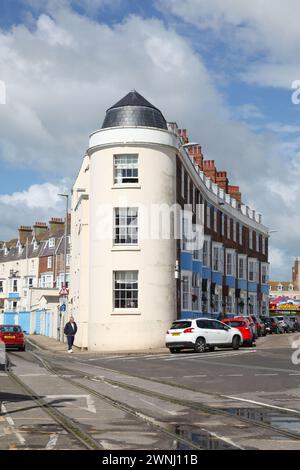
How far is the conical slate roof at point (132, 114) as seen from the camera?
38.2 meters

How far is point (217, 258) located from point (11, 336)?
2243 cm

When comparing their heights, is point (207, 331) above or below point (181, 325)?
below

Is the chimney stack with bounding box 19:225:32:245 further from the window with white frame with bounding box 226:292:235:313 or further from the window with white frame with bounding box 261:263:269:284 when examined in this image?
the window with white frame with bounding box 226:292:235:313

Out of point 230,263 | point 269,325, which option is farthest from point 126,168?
point 269,325

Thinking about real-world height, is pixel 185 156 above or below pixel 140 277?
above

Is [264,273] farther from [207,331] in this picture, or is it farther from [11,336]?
[11,336]

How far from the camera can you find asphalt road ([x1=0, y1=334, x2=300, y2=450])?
959 centimetres

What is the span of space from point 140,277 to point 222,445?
2800 centimetres

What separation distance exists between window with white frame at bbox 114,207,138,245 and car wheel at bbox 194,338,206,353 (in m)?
7.26

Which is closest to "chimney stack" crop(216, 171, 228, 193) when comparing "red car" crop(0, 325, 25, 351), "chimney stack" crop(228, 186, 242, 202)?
"chimney stack" crop(228, 186, 242, 202)

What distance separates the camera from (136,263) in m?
37.2
